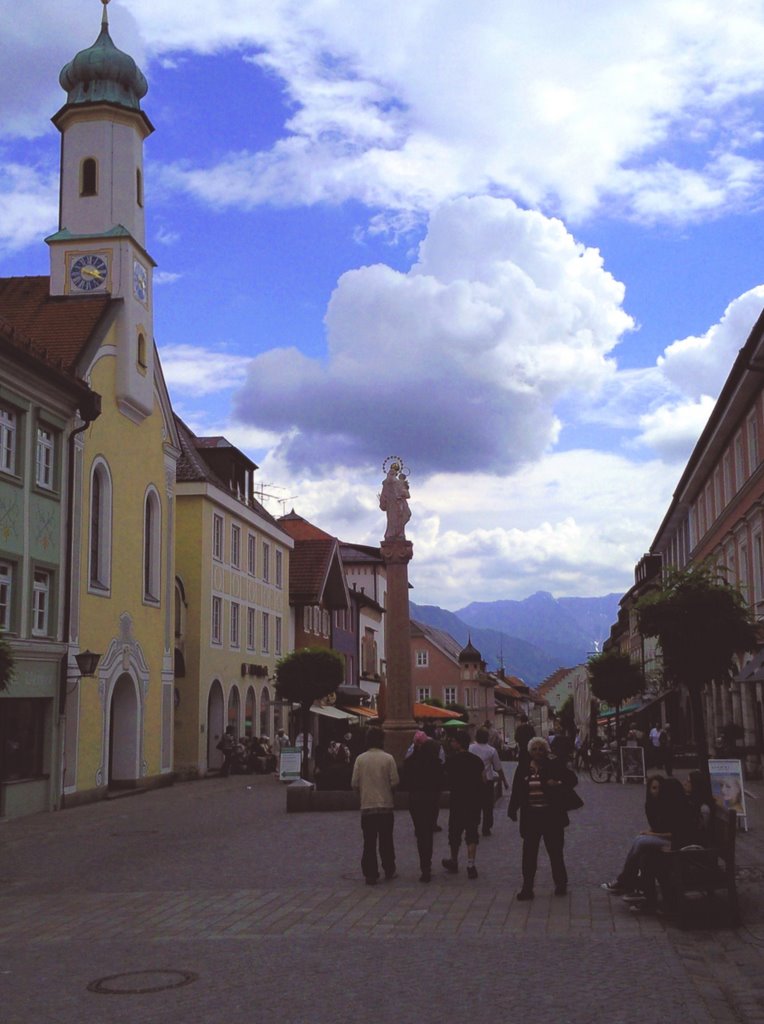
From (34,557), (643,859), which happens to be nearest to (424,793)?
(643,859)

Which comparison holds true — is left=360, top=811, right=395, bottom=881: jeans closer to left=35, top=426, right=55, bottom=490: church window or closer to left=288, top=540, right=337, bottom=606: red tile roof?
left=35, top=426, right=55, bottom=490: church window

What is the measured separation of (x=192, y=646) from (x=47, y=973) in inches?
1213

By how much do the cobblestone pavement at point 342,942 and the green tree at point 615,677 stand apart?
33.0 metres

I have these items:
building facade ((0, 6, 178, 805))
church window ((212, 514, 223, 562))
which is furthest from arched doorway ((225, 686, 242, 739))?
building facade ((0, 6, 178, 805))

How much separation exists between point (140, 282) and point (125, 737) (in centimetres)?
1221

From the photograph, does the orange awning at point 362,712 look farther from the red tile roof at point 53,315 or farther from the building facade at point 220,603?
the red tile roof at point 53,315

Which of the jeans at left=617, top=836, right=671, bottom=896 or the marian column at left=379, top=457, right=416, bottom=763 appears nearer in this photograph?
the jeans at left=617, top=836, right=671, bottom=896

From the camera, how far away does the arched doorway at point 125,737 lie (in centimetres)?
3200

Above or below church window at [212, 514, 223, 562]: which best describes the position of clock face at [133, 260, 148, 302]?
above

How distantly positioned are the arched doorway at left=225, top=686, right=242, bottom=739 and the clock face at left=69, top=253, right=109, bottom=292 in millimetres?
16477

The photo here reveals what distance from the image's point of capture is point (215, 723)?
42.3 meters

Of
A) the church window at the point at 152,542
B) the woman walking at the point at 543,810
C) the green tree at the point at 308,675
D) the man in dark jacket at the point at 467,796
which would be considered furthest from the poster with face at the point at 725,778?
the green tree at the point at 308,675

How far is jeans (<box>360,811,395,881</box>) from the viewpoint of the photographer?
44.3 ft

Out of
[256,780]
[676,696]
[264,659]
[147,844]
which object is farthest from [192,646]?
[676,696]
